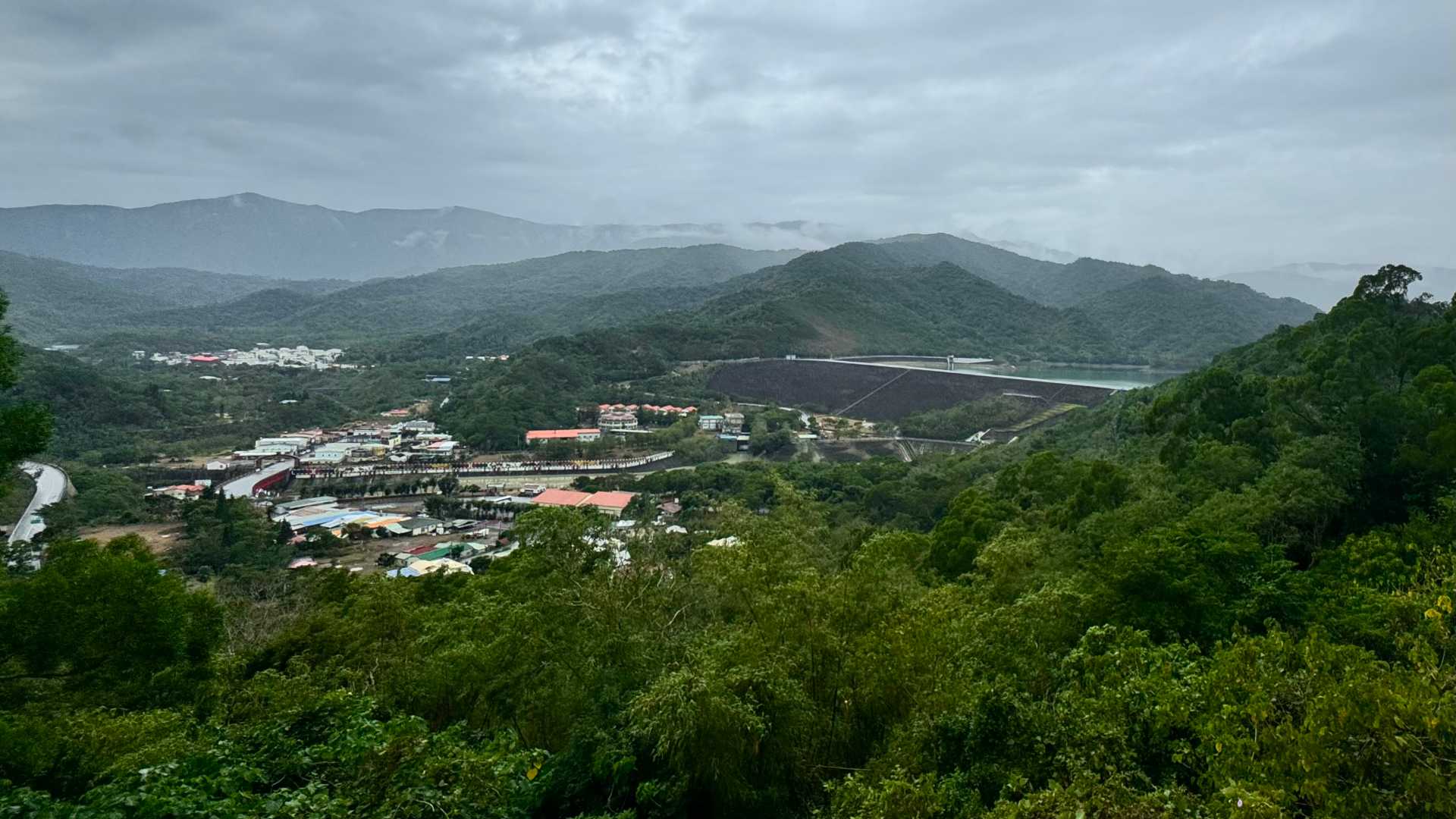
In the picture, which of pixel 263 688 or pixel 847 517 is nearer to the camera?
pixel 263 688

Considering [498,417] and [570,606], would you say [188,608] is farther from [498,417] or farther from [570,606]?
[498,417]

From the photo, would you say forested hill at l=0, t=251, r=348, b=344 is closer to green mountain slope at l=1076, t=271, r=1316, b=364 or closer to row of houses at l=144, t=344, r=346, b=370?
row of houses at l=144, t=344, r=346, b=370

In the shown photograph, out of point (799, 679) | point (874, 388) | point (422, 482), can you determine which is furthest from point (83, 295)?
point (799, 679)

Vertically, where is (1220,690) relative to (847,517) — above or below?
above

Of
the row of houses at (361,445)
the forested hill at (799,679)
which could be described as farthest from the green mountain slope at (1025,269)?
the forested hill at (799,679)

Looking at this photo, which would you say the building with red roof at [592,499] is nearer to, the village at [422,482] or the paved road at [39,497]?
the village at [422,482]

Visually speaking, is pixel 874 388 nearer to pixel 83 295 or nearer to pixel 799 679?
pixel 799 679

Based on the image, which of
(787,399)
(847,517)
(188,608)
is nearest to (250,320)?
(787,399)

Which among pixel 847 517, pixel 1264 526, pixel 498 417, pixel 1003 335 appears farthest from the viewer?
pixel 1003 335
